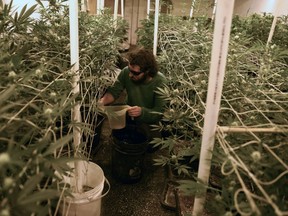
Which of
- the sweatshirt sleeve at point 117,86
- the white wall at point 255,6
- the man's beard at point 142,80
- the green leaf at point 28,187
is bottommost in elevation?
the sweatshirt sleeve at point 117,86

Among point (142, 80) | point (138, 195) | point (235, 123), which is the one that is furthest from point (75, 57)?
point (138, 195)

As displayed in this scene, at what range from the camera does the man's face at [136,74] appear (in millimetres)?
2222

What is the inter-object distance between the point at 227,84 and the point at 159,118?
0.89 m

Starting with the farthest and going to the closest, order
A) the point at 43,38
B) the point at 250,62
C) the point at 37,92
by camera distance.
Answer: the point at 250,62 < the point at 43,38 < the point at 37,92

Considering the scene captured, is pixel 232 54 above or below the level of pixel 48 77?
above

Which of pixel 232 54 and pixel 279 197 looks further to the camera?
pixel 232 54

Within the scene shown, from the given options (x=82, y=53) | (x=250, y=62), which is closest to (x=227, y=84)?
(x=250, y=62)

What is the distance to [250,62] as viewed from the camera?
2.27 metres

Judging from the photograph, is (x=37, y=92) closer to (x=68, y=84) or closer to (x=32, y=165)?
(x=68, y=84)

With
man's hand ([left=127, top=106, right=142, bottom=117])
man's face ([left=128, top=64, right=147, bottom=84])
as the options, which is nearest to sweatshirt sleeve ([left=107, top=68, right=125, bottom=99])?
man's face ([left=128, top=64, right=147, bottom=84])

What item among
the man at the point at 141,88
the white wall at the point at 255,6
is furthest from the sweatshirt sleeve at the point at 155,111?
the white wall at the point at 255,6

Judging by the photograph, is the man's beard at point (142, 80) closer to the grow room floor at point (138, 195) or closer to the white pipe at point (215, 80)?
the grow room floor at point (138, 195)

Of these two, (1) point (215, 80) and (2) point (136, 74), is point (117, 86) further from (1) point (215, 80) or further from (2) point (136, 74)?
(1) point (215, 80)

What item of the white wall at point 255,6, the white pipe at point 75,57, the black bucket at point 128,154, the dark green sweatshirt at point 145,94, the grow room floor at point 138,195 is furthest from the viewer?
the white wall at point 255,6
